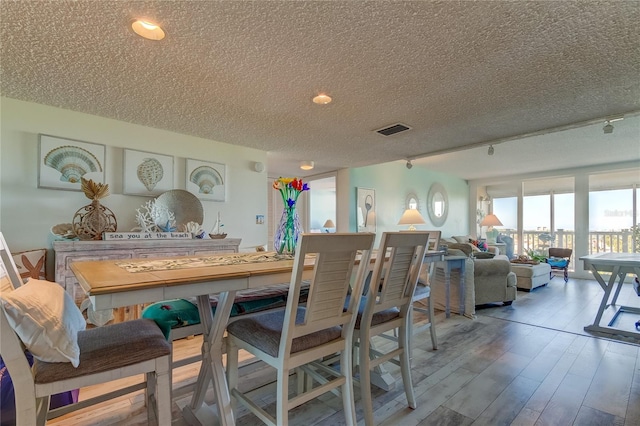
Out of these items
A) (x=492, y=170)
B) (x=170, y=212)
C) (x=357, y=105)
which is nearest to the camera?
(x=357, y=105)

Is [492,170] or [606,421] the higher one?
[492,170]

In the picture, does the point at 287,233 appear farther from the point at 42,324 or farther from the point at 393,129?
the point at 393,129

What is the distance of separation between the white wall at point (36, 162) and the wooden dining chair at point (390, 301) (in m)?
2.61

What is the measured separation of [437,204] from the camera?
7012 mm

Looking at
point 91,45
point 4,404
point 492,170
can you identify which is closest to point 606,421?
point 4,404

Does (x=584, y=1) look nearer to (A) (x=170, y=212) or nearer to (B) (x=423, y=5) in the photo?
(B) (x=423, y=5)

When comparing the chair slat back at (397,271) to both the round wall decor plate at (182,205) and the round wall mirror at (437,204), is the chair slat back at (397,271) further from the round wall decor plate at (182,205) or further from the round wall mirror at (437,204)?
the round wall mirror at (437,204)

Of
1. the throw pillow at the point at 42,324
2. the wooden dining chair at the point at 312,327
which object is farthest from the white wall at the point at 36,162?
the wooden dining chair at the point at 312,327

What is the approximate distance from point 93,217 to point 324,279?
2458 mm

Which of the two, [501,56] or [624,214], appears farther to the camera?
[624,214]

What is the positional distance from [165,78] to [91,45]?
45 cm

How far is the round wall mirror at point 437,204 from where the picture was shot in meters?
6.84

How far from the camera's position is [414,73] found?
204 centimetres

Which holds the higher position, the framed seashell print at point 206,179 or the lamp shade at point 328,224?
the framed seashell print at point 206,179
